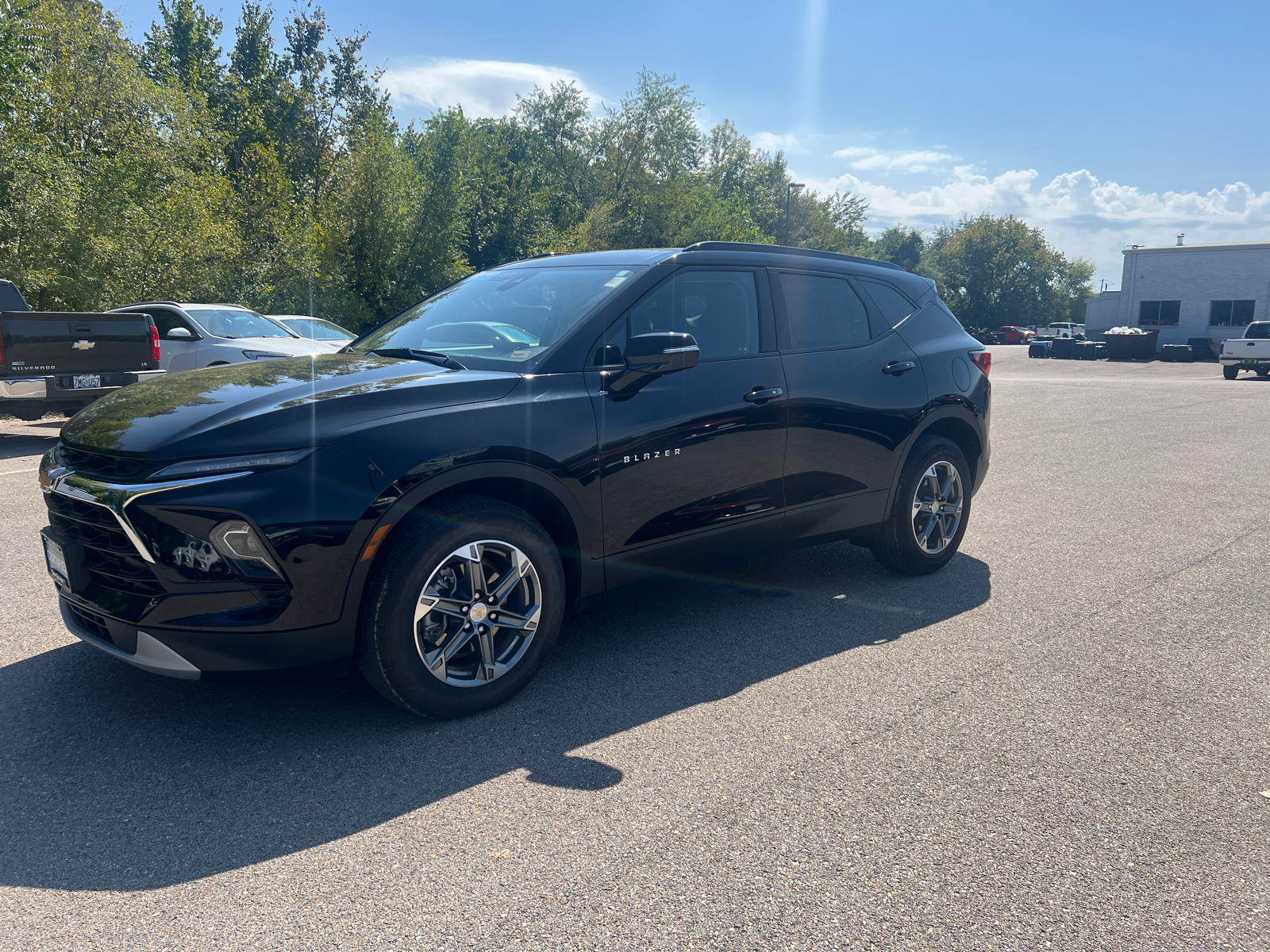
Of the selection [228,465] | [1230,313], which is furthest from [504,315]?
[1230,313]

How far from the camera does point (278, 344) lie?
13.3 m

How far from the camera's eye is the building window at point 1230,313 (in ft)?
158

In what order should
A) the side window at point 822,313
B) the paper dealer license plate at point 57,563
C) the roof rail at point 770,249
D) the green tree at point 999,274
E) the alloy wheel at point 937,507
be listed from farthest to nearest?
the green tree at point 999,274, the alloy wheel at point 937,507, the side window at point 822,313, the roof rail at point 770,249, the paper dealer license plate at point 57,563

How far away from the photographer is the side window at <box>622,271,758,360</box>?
4070 millimetres

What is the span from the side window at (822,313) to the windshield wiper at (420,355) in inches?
68.7

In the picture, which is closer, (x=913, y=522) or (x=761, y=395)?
(x=761, y=395)

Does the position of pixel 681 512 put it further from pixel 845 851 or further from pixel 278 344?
pixel 278 344

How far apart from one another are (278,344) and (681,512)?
36.1ft

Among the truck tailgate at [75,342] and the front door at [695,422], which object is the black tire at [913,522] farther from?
the truck tailgate at [75,342]

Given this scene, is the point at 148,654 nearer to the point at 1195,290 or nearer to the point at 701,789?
the point at 701,789

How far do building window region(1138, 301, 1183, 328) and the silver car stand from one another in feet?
169

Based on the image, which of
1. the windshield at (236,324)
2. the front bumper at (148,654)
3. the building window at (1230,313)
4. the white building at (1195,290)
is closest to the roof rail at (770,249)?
the front bumper at (148,654)

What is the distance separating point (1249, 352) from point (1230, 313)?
24.2m

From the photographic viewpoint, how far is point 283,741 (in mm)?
3229
